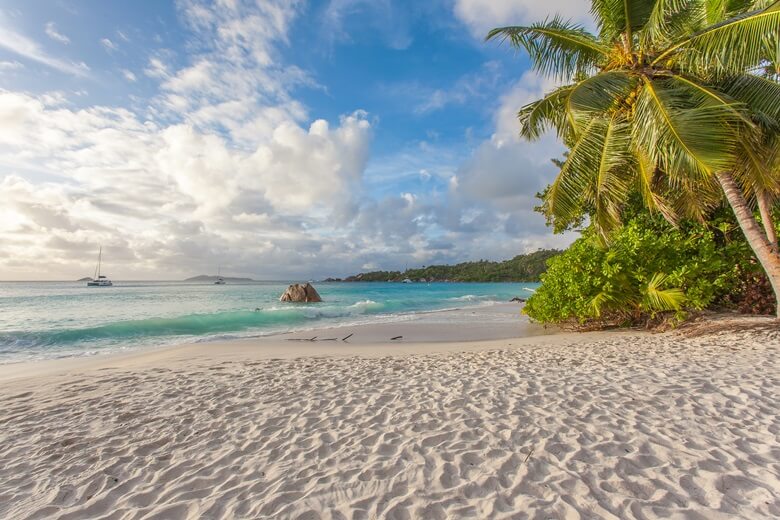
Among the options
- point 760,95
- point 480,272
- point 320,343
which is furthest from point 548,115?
point 480,272

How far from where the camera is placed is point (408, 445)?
3.57 m

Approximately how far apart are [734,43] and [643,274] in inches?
202

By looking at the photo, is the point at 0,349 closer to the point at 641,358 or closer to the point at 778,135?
the point at 641,358

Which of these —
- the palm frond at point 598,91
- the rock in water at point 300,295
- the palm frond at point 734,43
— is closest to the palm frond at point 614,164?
the palm frond at point 598,91

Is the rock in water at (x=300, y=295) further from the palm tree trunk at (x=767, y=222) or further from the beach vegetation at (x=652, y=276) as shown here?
the palm tree trunk at (x=767, y=222)

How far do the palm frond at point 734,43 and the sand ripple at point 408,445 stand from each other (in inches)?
216

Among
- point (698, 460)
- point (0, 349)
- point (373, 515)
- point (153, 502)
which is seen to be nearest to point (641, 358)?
point (698, 460)

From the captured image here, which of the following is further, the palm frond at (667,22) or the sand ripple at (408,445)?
the palm frond at (667,22)

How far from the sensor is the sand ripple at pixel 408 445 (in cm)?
272

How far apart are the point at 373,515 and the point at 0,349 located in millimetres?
13797

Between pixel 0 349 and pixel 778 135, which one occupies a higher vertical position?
pixel 778 135

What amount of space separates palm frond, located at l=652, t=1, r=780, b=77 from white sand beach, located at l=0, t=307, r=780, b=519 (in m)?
5.46

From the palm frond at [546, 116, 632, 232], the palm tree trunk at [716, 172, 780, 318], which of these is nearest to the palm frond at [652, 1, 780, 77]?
the palm frond at [546, 116, 632, 232]

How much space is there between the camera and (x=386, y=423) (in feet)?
13.5
